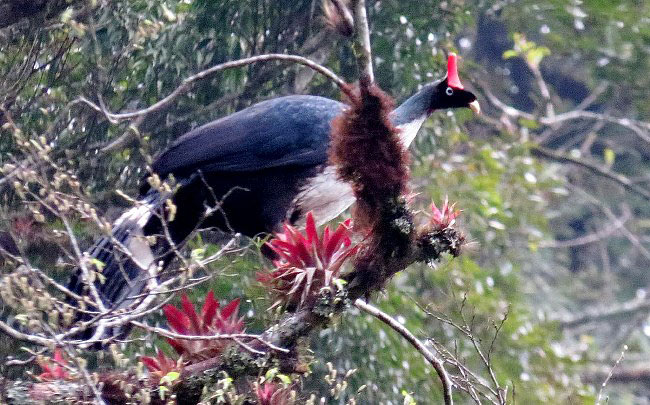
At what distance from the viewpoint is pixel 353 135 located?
8.29 feet

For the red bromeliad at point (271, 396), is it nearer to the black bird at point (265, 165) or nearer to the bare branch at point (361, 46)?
the bare branch at point (361, 46)

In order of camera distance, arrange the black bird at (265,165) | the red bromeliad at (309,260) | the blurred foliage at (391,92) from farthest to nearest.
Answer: the black bird at (265,165) < the blurred foliage at (391,92) < the red bromeliad at (309,260)

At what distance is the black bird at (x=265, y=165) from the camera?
156 inches

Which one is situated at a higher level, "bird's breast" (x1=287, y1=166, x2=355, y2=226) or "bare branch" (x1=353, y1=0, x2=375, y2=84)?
"bare branch" (x1=353, y1=0, x2=375, y2=84)

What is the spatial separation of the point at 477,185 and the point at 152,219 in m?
2.14

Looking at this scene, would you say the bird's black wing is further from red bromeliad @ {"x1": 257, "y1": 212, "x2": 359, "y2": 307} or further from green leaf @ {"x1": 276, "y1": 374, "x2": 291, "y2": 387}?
green leaf @ {"x1": 276, "y1": 374, "x2": 291, "y2": 387}

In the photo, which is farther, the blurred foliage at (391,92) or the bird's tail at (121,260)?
the blurred foliage at (391,92)

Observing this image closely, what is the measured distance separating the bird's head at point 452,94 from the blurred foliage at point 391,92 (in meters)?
0.57

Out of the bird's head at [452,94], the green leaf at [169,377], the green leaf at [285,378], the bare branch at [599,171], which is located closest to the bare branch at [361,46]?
the green leaf at [285,378]

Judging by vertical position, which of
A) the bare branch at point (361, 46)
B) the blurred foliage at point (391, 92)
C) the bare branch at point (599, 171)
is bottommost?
the bare branch at point (599, 171)

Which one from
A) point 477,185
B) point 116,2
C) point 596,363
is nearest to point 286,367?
point 116,2

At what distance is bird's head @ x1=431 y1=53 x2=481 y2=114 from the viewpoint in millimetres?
4188

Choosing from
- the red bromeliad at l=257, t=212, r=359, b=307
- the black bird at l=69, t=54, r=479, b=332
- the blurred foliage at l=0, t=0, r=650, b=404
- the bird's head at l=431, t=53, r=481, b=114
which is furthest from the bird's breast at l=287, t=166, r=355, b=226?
the red bromeliad at l=257, t=212, r=359, b=307

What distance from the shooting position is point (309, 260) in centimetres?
279
